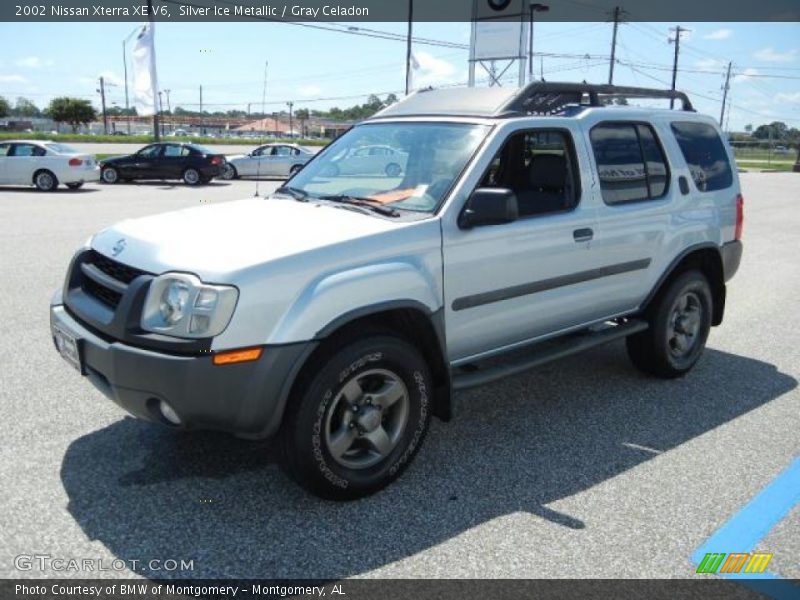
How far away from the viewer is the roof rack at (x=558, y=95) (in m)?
4.20

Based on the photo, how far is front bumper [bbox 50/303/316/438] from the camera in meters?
2.85

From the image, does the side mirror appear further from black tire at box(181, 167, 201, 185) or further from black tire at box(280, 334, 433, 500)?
black tire at box(181, 167, 201, 185)

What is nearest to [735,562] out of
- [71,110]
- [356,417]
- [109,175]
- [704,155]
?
[356,417]

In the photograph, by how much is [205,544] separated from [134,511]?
0.46 meters

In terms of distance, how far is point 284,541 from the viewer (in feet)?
9.87

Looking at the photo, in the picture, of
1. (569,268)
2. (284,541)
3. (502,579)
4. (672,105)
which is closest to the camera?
(502,579)

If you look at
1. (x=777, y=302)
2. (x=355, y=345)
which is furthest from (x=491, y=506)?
(x=777, y=302)

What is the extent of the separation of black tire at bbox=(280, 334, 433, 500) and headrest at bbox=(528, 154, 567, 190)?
163cm

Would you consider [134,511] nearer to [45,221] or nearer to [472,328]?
[472,328]

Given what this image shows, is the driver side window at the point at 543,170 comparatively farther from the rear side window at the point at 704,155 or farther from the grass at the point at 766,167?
the grass at the point at 766,167

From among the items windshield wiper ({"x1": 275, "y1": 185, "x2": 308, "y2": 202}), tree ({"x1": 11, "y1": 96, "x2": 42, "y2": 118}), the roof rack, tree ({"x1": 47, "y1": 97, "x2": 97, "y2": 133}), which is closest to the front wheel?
windshield wiper ({"x1": 275, "y1": 185, "x2": 308, "y2": 202})

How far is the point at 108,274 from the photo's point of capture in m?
3.43

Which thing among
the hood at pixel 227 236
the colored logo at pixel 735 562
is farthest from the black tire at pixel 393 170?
the colored logo at pixel 735 562

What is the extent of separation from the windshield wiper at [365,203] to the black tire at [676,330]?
2448 millimetres
